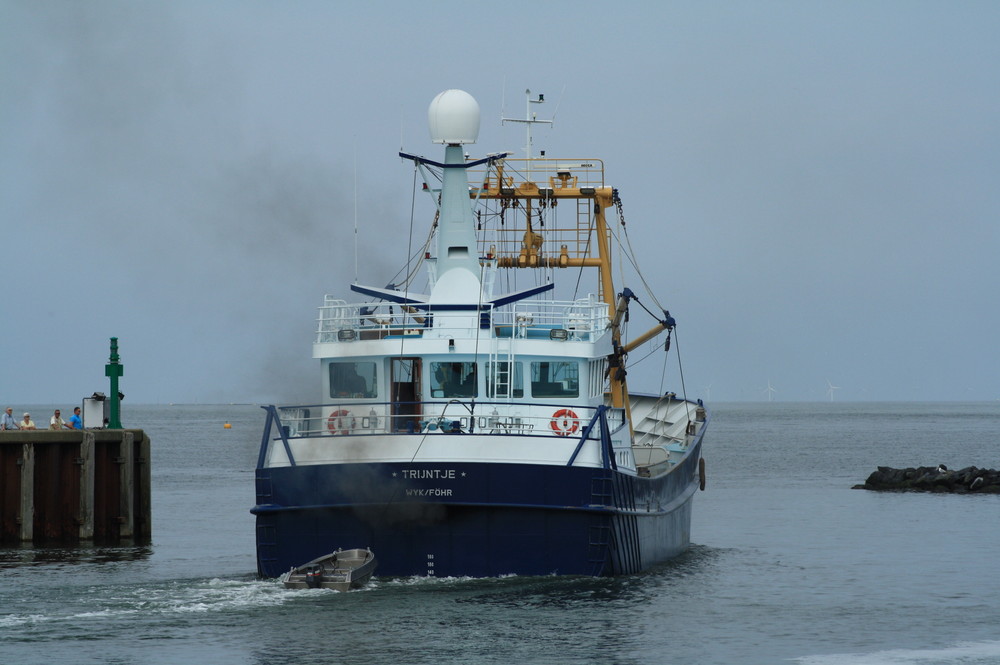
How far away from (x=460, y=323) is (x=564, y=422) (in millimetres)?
3286

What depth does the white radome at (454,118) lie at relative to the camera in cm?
2831

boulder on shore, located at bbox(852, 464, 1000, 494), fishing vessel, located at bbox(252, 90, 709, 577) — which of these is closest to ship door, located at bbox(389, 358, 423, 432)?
fishing vessel, located at bbox(252, 90, 709, 577)

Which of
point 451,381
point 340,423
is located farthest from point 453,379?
point 340,423

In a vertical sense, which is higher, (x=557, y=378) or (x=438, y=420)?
(x=557, y=378)

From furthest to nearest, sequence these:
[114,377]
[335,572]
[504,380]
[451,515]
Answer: [114,377], [504,380], [451,515], [335,572]

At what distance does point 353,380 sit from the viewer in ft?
86.1

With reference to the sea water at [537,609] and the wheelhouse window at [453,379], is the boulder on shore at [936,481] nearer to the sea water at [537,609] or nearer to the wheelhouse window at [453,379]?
the sea water at [537,609]

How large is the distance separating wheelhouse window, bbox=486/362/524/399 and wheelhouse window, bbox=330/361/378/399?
7.37 ft

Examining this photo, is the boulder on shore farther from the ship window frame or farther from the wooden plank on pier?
the ship window frame

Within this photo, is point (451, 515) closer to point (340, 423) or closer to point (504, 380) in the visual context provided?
point (340, 423)

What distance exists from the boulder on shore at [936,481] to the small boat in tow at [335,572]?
39.1m

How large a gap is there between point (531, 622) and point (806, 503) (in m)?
32.0

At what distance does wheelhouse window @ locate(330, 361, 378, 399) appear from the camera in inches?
1027

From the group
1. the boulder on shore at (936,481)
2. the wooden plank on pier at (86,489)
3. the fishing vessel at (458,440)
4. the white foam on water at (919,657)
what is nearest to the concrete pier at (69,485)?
the wooden plank on pier at (86,489)
